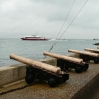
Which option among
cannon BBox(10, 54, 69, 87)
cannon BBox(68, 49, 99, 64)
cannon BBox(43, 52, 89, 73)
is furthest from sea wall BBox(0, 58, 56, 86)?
cannon BBox(68, 49, 99, 64)

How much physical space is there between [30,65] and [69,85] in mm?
1273

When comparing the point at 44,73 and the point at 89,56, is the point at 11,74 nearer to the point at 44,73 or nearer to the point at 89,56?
the point at 44,73

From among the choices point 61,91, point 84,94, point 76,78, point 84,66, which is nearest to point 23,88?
point 61,91

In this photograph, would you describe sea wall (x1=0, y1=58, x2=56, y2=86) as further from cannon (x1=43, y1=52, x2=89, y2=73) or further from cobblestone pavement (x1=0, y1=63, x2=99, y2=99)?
cannon (x1=43, y1=52, x2=89, y2=73)

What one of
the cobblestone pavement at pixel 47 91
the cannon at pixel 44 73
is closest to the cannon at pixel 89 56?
the cobblestone pavement at pixel 47 91

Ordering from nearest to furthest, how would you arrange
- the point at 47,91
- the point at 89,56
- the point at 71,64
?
the point at 47,91 < the point at 71,64 < the point at 89,56

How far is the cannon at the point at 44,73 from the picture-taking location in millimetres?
5777

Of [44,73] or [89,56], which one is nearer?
[44,73]

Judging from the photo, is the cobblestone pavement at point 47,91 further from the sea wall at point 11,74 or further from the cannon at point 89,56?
the cannon at point 89,56

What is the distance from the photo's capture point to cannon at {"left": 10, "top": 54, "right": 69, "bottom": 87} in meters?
5.78

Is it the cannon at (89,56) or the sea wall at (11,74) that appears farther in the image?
the cannon at (89,56)

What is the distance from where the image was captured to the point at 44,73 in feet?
19.8

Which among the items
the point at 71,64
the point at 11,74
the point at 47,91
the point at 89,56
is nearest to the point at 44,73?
the point at 47,91

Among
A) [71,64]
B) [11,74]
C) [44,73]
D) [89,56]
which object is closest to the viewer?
[44,73]
